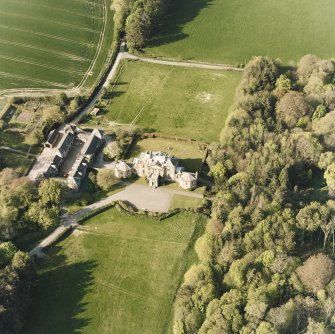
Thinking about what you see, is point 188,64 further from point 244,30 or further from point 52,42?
point 52,42

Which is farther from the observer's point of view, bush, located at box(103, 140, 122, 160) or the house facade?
bush, located at box(103, 140, 122, 160)

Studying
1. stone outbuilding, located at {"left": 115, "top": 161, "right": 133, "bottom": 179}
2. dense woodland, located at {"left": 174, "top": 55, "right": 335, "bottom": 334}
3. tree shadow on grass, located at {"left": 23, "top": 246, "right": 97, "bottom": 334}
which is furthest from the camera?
stone outbuilding, located at {"left": 115, "top": 161, "right": 133, "bottom": 179}

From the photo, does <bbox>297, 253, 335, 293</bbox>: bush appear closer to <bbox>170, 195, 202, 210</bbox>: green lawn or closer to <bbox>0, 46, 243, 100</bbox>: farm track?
<bbox>170, 195, 202, 210</bbox>: green lawn

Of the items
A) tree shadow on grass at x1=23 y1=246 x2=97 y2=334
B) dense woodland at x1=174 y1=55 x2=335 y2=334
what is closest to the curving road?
tree shadow on grass at x1=23 y1=246 x2=97 y2=334

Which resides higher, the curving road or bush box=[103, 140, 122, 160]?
bush box=[103, 140, 122, 160]

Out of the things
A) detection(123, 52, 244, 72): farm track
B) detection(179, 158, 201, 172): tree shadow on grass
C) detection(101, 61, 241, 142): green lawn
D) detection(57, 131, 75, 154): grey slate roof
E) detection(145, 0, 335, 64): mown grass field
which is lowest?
detection(179, 158, 201, 172): tree shadow on grass

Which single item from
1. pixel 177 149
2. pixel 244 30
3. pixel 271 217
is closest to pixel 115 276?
pixel 271 217

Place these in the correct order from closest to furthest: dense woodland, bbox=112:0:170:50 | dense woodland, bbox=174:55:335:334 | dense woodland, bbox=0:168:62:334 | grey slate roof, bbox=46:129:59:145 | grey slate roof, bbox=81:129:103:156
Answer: dense woodland, bbox=174:55:335:334 → dense woodland, bbox=0:168:62:334 → grey slate roof, bbox=81:129:103:156 → grey slate roof, bbox=46:129:59:145 → dense woodland, bbox=112:0:170:50
